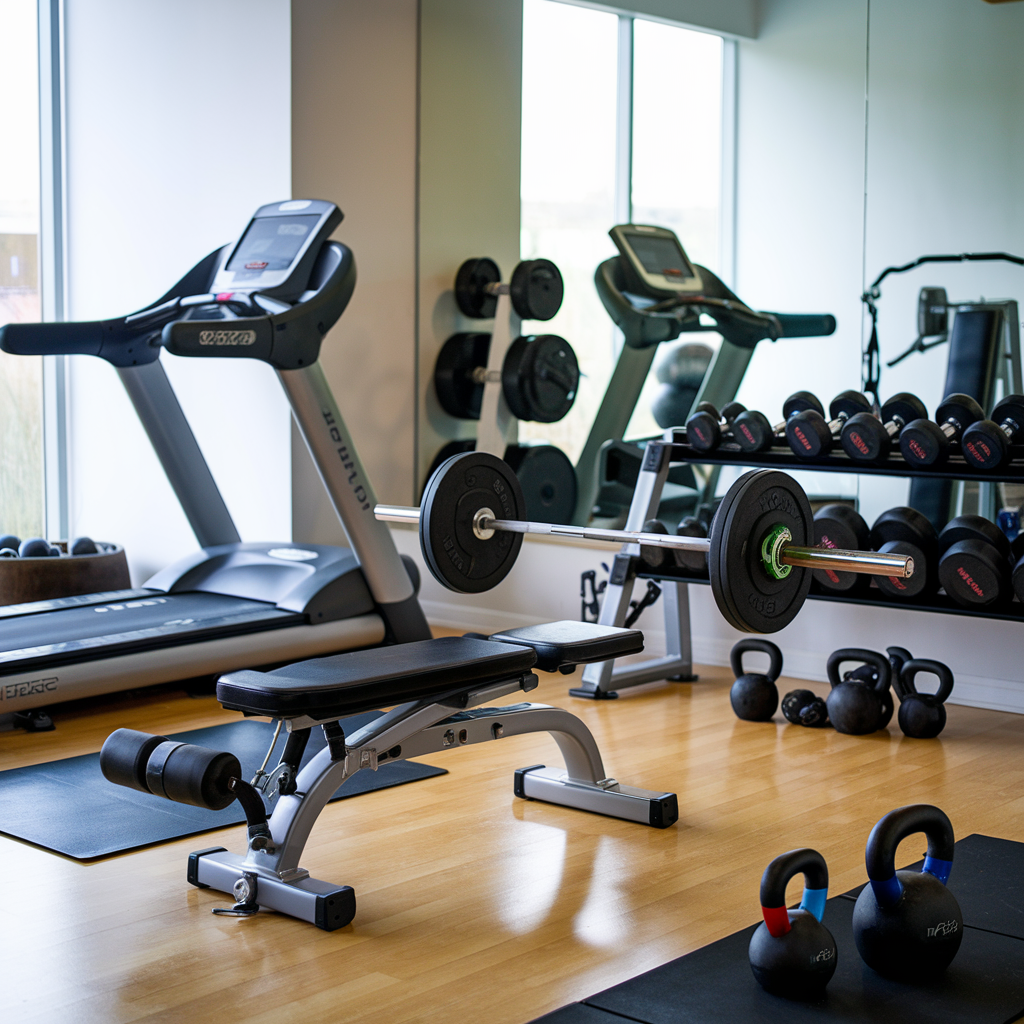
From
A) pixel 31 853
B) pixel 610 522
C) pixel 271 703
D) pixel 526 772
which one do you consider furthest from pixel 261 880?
pixel 610 522

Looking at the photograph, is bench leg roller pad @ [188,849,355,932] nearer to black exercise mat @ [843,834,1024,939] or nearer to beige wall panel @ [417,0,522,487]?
black exercise mat @ [843,834,1024,939]

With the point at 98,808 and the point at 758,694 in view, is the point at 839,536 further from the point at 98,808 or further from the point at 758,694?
the point at 98,808

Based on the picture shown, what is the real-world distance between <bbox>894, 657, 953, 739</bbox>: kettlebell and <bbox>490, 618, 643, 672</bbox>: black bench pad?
1068mm

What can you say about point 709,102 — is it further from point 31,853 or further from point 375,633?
point 31,853

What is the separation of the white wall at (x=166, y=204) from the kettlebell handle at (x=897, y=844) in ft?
10.5

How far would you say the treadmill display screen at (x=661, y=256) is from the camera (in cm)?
453

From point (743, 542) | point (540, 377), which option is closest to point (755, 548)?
point (743, 542)

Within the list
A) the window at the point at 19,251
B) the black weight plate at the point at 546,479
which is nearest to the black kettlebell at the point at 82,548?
the window at the point at 19,251

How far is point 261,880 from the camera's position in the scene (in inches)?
91.7

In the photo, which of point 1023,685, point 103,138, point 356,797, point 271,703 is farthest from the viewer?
point 103,138

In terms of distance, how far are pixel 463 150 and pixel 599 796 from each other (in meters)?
3.07

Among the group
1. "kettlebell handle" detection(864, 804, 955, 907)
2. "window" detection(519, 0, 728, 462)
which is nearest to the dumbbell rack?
"window" detection(519, 0, 728, 462)

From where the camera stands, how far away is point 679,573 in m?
3.83

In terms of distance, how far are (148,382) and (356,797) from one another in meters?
1.99
